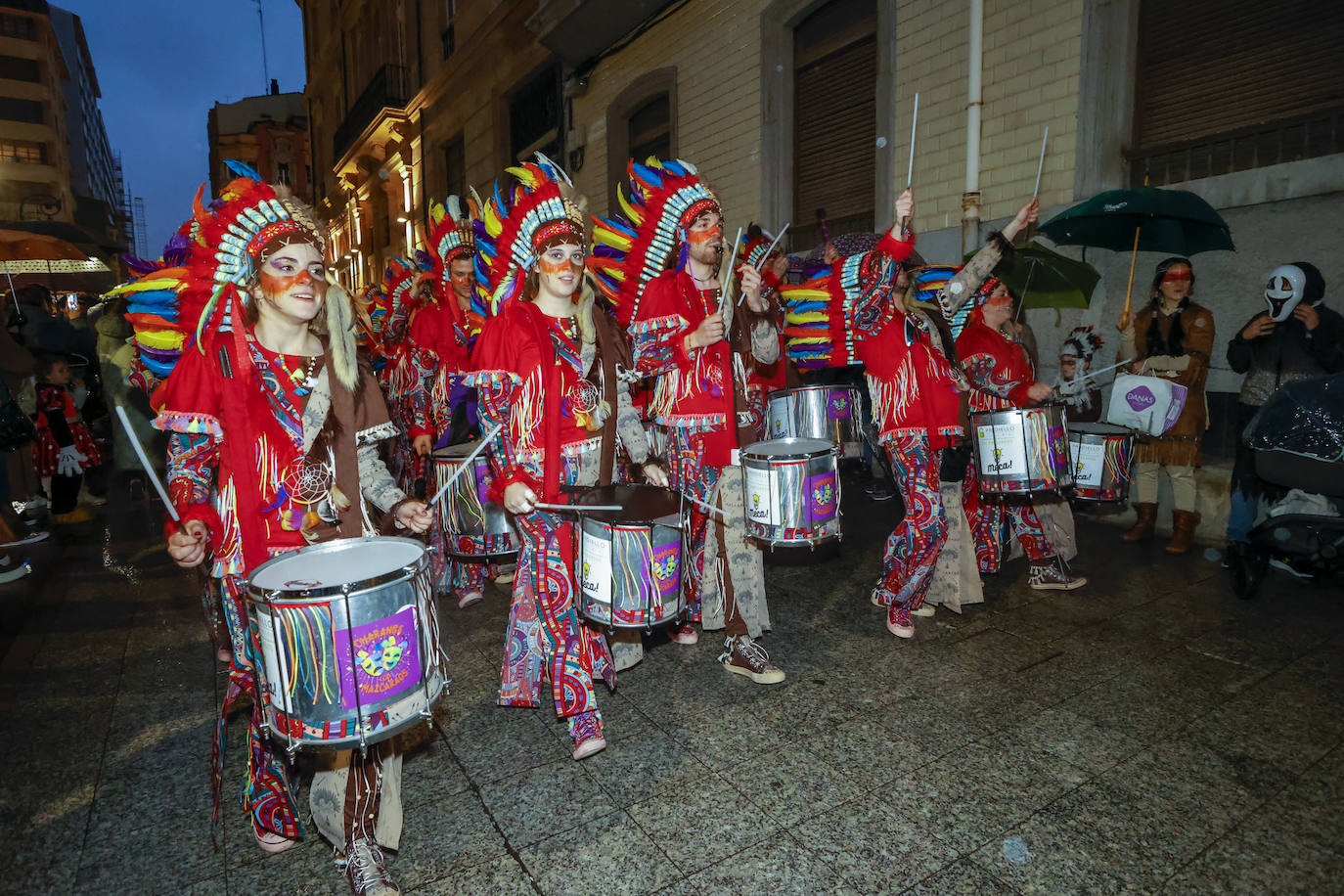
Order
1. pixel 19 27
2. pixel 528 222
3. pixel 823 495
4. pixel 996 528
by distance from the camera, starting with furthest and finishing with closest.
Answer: pixel 19 27
pixel 996 528
pixel 823 495
pixel 528 222

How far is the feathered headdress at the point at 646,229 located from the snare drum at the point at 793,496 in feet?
3.62

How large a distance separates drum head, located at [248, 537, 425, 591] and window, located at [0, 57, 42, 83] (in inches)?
2763

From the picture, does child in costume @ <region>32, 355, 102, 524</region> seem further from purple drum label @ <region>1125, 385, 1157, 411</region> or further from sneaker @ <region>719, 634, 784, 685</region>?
purple drum label @ <region>1125, 385, 1157, 411</region>

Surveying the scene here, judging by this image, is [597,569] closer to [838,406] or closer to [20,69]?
[838,406]

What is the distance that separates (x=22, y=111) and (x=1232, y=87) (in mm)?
69857

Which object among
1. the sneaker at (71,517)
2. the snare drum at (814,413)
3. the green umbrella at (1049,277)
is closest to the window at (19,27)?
the sneaker at (71,517)

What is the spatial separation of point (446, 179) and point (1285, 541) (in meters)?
19.3

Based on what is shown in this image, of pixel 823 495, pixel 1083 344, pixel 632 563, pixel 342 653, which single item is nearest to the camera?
pixel 342 653

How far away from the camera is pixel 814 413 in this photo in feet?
19.2

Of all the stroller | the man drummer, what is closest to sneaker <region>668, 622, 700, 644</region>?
the man drummer

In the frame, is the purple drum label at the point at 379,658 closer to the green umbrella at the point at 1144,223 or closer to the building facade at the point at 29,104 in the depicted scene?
the green umbrella at the point at 1144,223

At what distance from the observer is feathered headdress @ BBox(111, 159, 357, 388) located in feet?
7.96

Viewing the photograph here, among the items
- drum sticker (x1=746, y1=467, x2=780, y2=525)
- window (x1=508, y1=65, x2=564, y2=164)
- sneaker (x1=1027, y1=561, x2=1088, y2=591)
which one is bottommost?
sneaker (x1=1027, y1=561, x2=1088, y2=591)

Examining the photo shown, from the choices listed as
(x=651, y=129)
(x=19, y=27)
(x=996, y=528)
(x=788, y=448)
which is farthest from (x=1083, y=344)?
(x=19, y=27)
